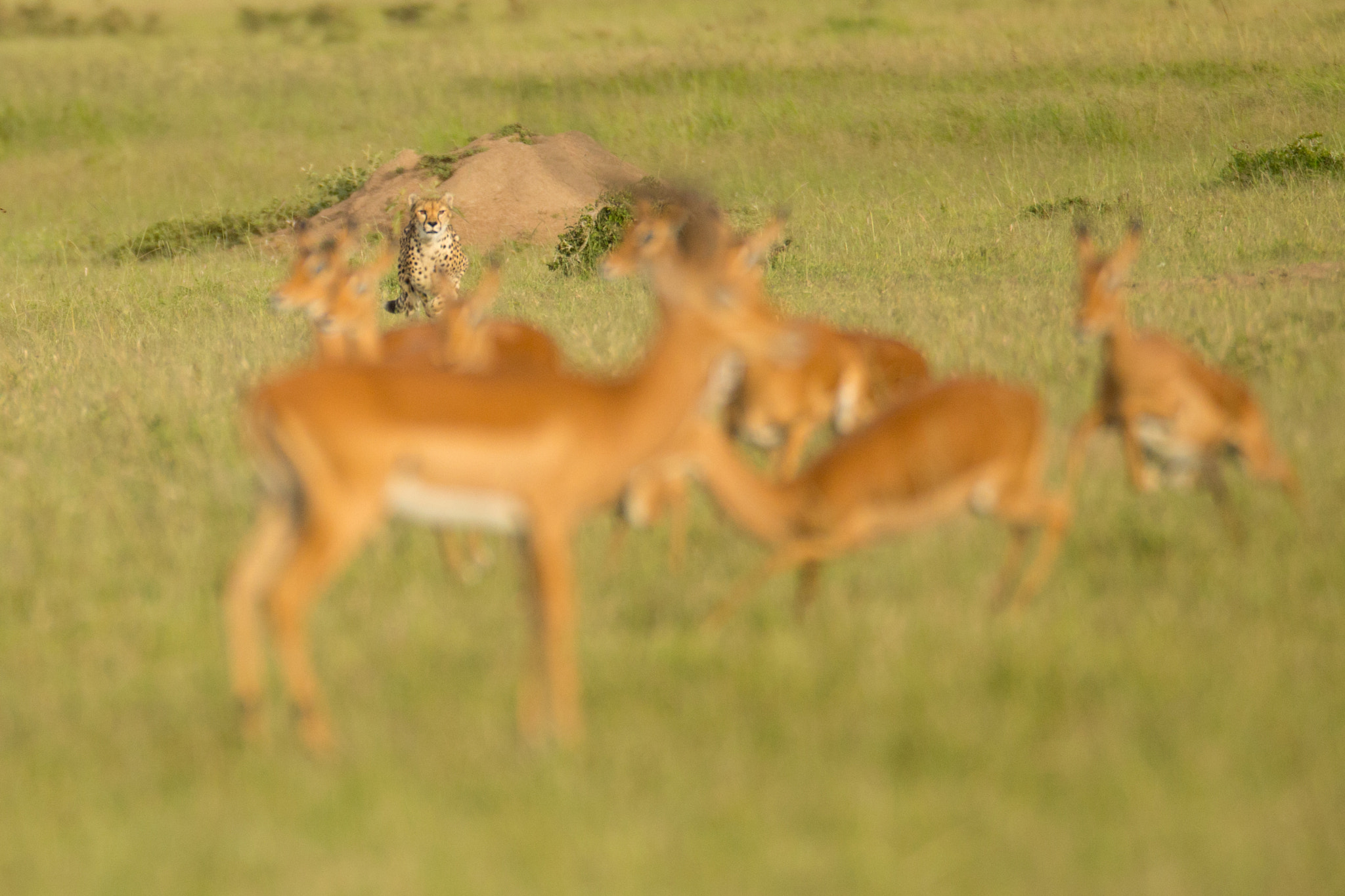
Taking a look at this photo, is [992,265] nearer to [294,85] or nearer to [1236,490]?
[1236,490]

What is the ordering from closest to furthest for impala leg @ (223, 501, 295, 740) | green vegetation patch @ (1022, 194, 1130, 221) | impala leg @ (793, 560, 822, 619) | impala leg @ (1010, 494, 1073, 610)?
1. impala leg @ (223, 501, 295, 740)
2. impala leg @ (793, 560, 822, 619)
3. impala leg @ (1010, 494, 1073, 610)
4. green vegetation patch @ (1022, 194, 1130, 221)

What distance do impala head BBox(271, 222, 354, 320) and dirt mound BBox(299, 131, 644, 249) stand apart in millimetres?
7675

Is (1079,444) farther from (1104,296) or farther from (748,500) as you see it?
(748,500)

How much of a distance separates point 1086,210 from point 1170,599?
33.4 feet

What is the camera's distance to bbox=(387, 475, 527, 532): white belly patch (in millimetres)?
4109

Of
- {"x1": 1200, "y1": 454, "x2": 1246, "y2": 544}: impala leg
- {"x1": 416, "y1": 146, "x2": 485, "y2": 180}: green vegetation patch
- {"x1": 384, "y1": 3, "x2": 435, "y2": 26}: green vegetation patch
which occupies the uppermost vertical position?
{"x1": 384, "y1": 3, "x2": 435, "y2": 26}: green vegetation patch

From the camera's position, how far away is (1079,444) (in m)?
6.20

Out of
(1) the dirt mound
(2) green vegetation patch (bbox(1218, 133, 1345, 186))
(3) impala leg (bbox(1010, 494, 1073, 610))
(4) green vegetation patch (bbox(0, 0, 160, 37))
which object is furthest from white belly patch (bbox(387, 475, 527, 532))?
(4) green vegetation patch (bbox(0, 0, 160, 37))

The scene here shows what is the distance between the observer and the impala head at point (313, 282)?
22.6 feet

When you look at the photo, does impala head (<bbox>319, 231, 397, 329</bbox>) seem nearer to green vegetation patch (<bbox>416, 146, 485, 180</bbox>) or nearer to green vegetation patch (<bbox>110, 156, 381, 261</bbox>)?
green vegetation patch (<bbox>416, 146, 485, 180</bbox>)

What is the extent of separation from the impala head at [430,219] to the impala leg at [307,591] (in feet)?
25.3

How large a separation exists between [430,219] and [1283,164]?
828 cm

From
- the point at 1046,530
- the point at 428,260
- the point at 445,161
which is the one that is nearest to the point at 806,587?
the point at 1046,530

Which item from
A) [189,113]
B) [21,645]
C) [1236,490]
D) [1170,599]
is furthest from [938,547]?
[189,113]
